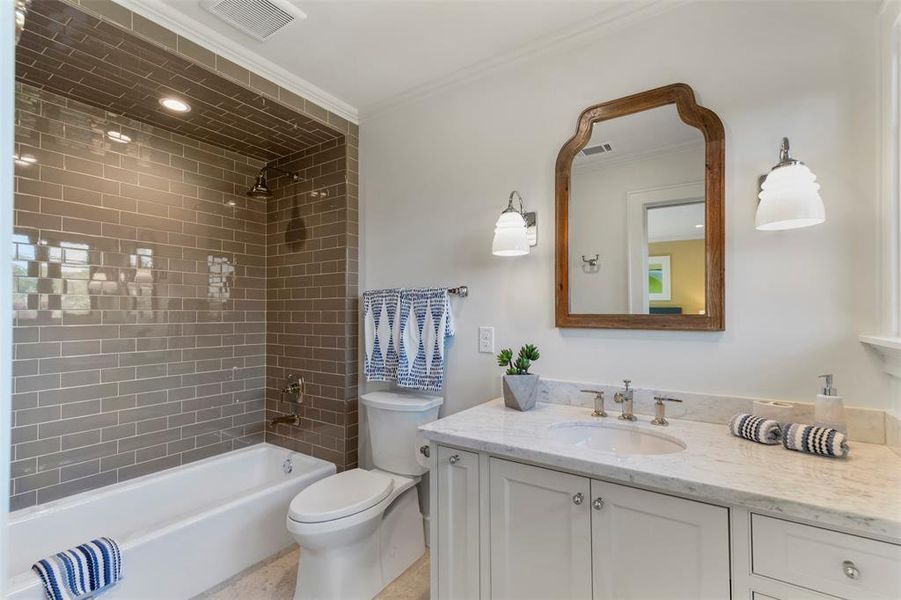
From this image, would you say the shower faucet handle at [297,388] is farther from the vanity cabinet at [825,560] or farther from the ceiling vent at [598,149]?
the vanity cabinet at [825,560]

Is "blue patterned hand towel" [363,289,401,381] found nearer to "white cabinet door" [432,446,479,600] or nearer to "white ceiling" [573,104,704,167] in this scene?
"white cabinet door" [432,446,479,600]

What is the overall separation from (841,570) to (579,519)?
1.85ft

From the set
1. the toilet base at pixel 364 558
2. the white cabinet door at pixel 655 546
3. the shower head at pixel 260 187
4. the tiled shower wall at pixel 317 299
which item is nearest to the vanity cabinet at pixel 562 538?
the white cabinet door at pixel 655 546

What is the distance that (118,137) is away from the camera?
2.29 metres

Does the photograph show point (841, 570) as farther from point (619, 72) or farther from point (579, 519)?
point (619, 72)

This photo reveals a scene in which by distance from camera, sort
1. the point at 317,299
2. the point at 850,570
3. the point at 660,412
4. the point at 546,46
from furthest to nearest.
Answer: the point at 317,299, the point at 546,46, the point at 660,412, the point at 850,570

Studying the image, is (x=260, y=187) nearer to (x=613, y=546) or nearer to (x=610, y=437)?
(x=610, y=437)

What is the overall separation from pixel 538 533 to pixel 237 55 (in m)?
2.39

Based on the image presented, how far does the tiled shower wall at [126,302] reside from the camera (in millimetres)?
1998

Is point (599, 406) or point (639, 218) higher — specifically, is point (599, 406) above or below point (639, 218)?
below

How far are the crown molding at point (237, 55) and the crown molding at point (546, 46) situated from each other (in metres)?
0.24

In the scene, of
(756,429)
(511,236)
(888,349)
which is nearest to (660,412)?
(756,429)

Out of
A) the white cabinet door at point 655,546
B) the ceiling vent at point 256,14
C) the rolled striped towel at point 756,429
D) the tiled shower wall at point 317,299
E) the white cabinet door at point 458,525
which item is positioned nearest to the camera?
the white cabinet door at point 655,546

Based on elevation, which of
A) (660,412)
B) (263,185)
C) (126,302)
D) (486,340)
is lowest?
(660,412)
